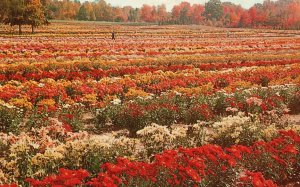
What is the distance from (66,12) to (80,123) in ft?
443

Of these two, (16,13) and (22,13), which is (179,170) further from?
(16,13)

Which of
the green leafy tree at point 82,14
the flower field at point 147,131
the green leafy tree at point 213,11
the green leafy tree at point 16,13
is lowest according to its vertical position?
the flower field at point 147,131

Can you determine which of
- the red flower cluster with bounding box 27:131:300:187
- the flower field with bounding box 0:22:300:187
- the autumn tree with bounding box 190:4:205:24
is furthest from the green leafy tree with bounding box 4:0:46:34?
the autumn tree with bounding box 190:4:205:24

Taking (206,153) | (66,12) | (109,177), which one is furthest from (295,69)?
(66,12)

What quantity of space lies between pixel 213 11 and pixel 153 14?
29295mm

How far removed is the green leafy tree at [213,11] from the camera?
573 ft

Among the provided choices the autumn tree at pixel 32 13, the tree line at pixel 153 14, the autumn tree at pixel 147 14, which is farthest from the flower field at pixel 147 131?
the autumn tree at pixel 147 14

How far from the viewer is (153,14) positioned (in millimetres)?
184125

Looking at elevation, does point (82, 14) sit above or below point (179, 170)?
above

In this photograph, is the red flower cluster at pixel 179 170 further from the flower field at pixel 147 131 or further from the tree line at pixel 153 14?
the tree line at pixel 153 14

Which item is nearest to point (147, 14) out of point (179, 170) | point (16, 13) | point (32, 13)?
point (32, 13)

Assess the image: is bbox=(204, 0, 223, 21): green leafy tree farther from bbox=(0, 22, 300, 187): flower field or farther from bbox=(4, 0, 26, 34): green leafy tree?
bbox=(0, 22, 300, 187): flower field

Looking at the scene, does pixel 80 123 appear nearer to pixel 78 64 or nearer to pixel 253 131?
pixel 253 131

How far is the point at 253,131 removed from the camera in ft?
32.9
